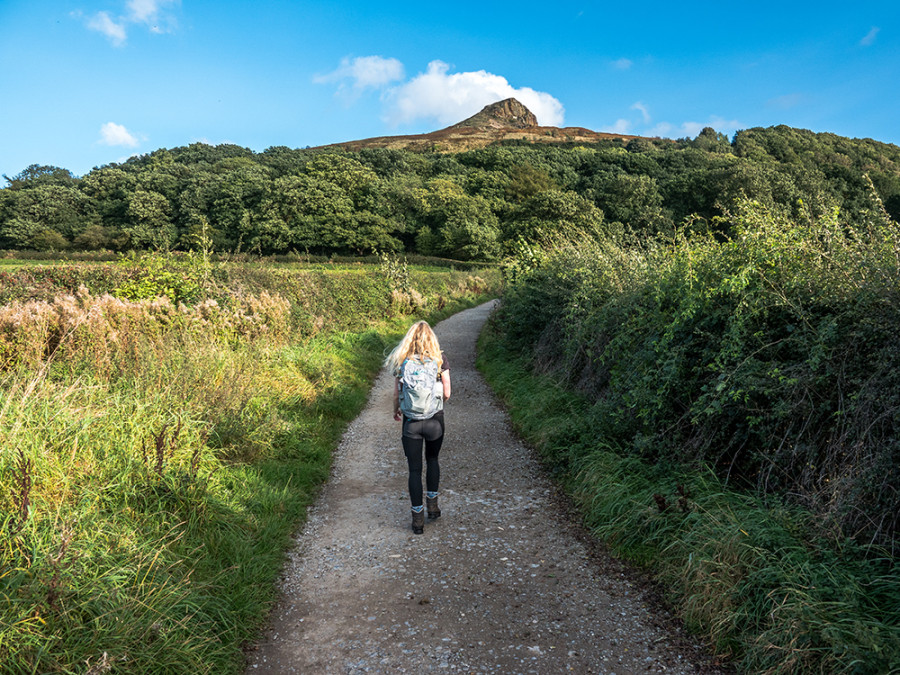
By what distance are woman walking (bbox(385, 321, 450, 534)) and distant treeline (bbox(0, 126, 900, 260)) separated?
161ft

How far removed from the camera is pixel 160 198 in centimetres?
6388

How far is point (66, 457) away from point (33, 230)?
2881 inches

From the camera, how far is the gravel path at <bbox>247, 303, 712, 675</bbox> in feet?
10.2

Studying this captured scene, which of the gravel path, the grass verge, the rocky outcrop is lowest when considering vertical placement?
the gravel path

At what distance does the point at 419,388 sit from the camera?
4.87 metres

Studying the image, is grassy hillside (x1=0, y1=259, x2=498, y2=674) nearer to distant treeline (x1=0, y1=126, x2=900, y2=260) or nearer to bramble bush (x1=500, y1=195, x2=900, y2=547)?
bramble bush (x1=500, y1=195, x2=900, y2=547)

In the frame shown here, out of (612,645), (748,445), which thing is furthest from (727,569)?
(748,445)

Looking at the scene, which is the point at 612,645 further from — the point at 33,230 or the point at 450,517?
the point at 33,230

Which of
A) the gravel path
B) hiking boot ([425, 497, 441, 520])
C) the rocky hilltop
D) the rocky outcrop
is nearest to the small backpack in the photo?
hiking boot ([425, 497, 441, 520])

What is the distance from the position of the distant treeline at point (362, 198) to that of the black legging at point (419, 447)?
49.3 metres

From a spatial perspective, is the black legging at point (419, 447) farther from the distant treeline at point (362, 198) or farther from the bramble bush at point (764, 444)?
the distant treeline at point (362, 198)

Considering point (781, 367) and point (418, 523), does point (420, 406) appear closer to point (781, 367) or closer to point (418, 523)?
point (418, 523)

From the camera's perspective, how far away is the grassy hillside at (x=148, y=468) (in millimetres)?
2729

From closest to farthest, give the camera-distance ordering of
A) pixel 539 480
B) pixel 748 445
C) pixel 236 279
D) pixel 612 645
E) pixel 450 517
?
pixel 612 645 < pixel 748 445 < pixel 450 517 < pixel 539 480 < pixel 236 279
